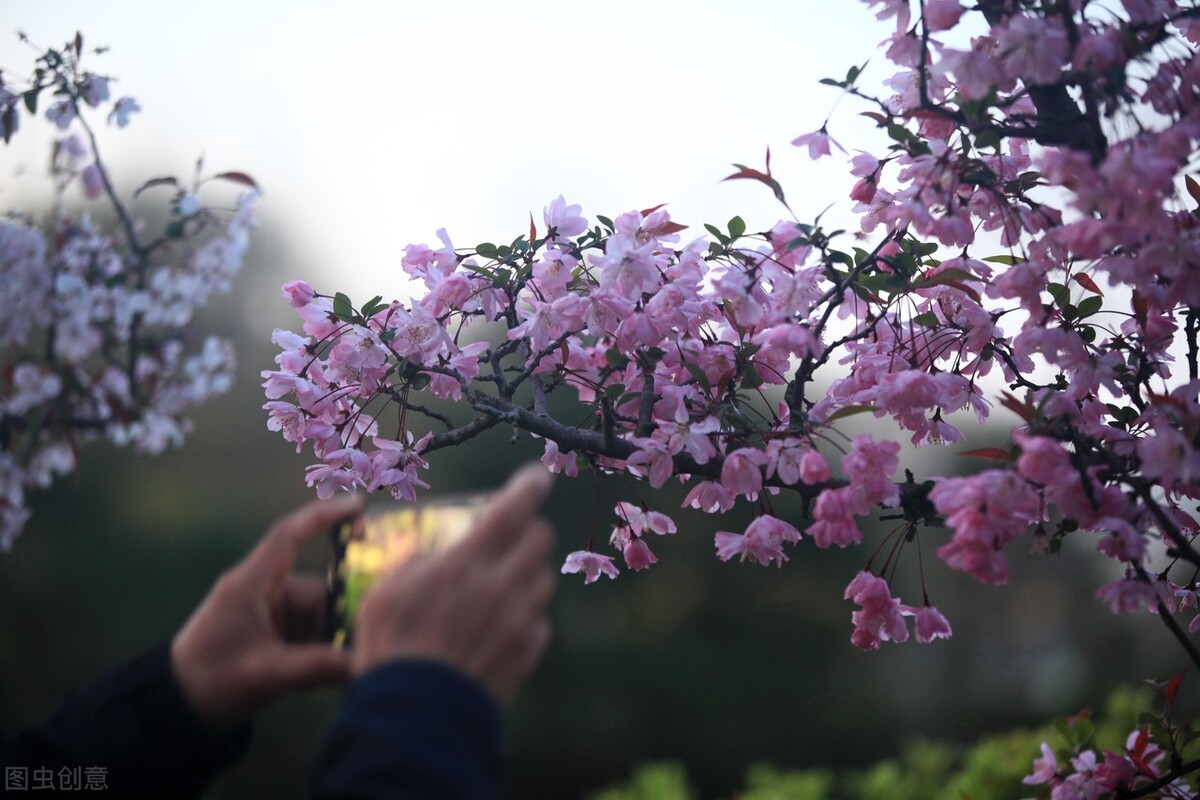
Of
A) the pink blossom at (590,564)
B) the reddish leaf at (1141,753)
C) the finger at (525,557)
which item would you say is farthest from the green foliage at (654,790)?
the finger at (525,557)

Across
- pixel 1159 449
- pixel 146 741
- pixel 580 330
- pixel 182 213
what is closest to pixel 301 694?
pixel 146 741

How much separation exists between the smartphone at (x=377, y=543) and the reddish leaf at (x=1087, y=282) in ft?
2.91

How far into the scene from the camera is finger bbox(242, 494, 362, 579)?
2.39 ft

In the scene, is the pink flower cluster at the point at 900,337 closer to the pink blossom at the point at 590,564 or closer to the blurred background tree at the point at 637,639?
the pink blossom at the point at 590,564

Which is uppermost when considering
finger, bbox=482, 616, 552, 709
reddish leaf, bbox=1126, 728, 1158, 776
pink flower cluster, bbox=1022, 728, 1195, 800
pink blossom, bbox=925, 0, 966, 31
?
pink blossom, bbox=925, 0, 966, 31

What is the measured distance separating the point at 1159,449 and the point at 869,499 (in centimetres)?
28

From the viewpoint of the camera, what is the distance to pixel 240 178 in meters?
0.85

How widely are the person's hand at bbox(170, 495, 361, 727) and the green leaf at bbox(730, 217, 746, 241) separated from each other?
73 cm

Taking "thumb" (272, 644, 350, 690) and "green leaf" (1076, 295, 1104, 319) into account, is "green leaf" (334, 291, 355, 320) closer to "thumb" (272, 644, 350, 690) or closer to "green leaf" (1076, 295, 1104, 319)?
"thumb" (272, 644, 350, 690)

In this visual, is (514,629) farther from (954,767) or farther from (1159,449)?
(954,767)

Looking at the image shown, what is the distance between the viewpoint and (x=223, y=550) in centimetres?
544

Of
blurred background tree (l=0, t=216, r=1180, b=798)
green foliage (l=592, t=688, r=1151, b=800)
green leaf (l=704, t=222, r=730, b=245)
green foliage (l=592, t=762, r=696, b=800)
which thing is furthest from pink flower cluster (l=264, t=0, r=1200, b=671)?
blurred background tree (l=0, t=216, r=1180, b=798)

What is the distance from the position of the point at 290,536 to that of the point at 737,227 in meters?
0.79

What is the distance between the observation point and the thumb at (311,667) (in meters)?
0.69
